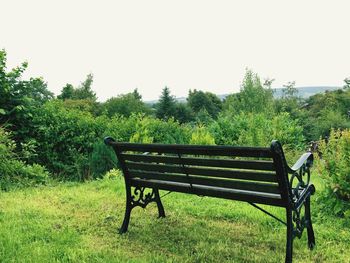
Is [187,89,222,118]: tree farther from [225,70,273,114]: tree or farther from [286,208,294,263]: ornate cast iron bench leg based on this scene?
[286,208,294,263]: ornate cast iron bench leg

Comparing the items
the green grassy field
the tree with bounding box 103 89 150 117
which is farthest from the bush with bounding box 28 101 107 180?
the tree with bounding box 103 89 150 117

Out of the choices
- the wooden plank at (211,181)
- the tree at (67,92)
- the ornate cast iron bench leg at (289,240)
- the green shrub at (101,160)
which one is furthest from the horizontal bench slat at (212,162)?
the tree at (67,92)

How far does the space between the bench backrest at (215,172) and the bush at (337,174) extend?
1467 mm

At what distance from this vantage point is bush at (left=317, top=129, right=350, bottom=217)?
4.32 meters

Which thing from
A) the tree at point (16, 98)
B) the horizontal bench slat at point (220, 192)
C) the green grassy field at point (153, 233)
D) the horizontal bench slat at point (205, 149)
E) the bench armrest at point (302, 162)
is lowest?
the green grassy field at point (153, 233)

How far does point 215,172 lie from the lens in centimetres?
320

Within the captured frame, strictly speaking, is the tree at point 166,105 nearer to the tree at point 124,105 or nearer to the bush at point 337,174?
the tree at point 124,105

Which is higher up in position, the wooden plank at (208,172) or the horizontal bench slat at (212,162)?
the horizontal bench slat at (212,162)

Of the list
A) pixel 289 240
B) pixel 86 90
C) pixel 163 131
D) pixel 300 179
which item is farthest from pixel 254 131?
pixel 86 90

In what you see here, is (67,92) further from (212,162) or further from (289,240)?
(289,240)

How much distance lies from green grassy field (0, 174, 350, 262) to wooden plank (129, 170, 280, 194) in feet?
1.98

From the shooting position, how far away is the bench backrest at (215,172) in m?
2.82

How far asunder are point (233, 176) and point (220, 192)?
0.27 metres

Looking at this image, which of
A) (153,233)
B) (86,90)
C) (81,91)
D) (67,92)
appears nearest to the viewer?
(153,233)
